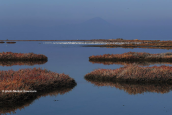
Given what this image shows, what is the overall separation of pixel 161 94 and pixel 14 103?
35.2 feet

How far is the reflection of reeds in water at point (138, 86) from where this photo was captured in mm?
17938

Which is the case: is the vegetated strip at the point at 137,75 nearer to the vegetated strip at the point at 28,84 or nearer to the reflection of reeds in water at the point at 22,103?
the vegetated strip at the point at 28,84

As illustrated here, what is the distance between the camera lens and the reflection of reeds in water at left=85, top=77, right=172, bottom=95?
58.9ft

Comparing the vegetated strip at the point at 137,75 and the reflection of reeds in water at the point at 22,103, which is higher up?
the vegetated strip at the point at 137,75

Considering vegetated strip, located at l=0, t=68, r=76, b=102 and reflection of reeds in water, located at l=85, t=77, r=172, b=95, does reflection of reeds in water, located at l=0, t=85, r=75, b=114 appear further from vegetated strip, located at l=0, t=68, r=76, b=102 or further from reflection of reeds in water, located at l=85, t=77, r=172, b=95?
reflection of reeds in water, located at l=85, t=77, r=172, b=95

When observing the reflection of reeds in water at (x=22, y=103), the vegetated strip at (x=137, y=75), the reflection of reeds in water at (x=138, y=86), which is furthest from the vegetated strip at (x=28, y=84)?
the vegetated strip at (x=137, y=75)

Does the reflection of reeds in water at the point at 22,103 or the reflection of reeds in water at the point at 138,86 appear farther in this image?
the reflection of reeds in water at the point at 138,86

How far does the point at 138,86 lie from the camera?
19391mm

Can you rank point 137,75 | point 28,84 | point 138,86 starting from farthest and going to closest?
point 137,75
point 138,86
point 28,84

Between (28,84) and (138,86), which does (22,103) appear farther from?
(138,86)

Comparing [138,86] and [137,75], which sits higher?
[137,75]

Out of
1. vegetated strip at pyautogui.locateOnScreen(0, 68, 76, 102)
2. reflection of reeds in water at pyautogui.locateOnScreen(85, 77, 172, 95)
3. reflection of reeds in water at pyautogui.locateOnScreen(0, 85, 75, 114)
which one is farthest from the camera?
reflection of reeds in water at pyautogui.locateOnScreen(85, 77, 172, 95)

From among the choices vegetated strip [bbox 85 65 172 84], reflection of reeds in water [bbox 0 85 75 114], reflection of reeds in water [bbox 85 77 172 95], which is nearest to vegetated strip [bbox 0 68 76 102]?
reflection of reeds in water [bbox 0 85 75 114]

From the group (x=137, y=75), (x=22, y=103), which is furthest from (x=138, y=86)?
(x=22, y=103)
